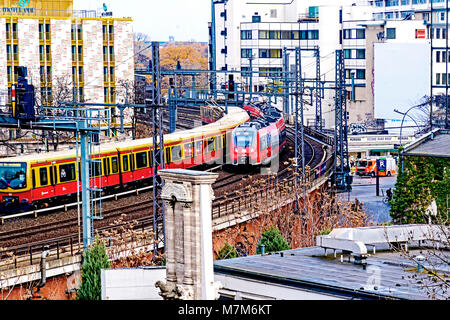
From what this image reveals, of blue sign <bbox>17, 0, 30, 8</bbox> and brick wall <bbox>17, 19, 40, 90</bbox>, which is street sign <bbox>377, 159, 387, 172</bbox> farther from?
blue sign <bbox>17, 0, 30, 8</bbox>

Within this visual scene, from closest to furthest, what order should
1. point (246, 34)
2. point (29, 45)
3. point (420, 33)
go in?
point (29, 45), point (420, 33), point (246, 34)

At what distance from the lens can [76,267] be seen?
2741cm

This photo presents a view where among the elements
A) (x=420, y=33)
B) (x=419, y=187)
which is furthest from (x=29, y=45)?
(x=419, y=187)

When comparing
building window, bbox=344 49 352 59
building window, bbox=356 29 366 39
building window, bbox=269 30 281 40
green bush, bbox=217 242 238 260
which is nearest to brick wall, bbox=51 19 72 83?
building window, bbox=344 49 352 59

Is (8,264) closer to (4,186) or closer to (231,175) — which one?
(4,186)

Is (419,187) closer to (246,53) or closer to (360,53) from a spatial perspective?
(360,53)

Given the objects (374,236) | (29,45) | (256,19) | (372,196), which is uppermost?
(256,19)

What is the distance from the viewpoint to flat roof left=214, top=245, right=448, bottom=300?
15.4m

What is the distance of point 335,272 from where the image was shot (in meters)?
17.1

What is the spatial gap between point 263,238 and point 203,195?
14060 millimetres

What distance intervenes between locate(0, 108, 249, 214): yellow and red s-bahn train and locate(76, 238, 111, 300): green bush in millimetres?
7684

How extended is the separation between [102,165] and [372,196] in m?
22.6

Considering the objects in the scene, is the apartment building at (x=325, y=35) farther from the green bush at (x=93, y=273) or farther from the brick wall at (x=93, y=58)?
the green bush at (x=93, y=273)
